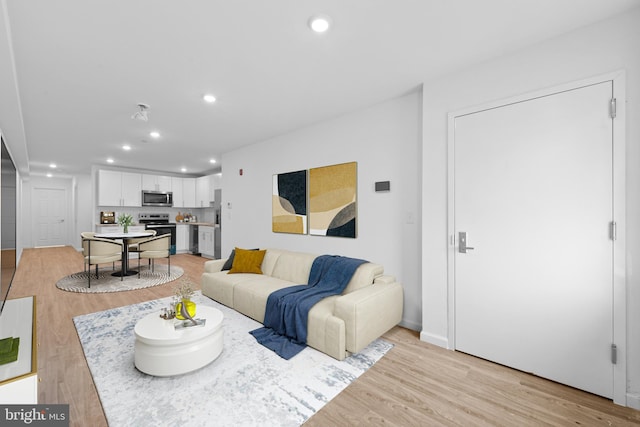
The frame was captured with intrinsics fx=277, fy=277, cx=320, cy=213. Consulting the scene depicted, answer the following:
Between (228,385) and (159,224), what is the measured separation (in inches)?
290

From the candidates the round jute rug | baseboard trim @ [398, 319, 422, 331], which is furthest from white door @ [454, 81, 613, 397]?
the round jute rug

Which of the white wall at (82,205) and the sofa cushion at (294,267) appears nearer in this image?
the sofa cushion at (294,267)

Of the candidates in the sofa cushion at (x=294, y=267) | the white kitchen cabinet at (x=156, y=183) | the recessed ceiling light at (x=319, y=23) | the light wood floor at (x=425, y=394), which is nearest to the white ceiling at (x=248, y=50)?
the recessed ceiling light at (x=319, y=23)

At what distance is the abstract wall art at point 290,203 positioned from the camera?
13.6ft

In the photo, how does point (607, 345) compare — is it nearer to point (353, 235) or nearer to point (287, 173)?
point (353, 235)

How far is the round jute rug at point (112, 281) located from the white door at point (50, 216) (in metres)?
5.60

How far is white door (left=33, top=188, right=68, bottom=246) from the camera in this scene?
9023 millimetres

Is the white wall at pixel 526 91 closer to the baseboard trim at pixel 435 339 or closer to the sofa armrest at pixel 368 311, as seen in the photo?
the baseboard trim at pixel 435 339

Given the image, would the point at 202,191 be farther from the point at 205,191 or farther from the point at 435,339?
the point at 435,339

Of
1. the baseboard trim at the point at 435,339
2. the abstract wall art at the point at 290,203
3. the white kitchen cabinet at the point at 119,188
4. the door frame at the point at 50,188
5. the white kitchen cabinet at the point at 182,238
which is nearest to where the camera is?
Result: the baseboard trim at the point at 435,339

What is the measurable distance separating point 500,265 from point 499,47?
178 cm

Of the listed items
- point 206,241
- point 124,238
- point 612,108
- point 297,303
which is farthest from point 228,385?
point 206,241

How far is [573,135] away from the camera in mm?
2033

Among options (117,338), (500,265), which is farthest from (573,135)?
(117,338)
